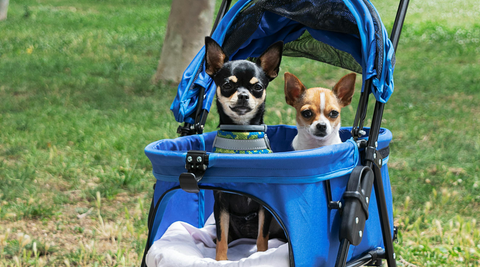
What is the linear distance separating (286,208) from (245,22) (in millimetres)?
1369

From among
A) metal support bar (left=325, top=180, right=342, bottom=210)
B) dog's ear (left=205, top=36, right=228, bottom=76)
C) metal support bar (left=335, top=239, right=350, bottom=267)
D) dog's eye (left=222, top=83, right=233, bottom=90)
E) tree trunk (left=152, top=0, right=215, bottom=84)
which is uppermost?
tree trunk (left=152, top=0, right=215, bottom=84)

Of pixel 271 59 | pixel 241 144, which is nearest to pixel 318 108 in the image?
pixel 271 59

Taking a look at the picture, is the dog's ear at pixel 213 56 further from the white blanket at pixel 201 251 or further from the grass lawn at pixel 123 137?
the grass lawn at pixel 123 137

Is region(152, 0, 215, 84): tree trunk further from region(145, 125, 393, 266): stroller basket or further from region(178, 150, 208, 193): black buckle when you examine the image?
region(178, 150, 208, 193): black buckle

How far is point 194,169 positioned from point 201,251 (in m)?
0.63

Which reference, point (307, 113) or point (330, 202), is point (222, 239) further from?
point (307, 113)

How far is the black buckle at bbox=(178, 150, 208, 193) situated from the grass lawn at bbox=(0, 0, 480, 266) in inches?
55.5

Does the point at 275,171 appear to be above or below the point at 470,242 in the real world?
above

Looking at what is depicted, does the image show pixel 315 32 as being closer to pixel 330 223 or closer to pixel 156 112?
pixel 330 223

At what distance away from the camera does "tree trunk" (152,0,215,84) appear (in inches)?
286

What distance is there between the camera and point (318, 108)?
2656 mm

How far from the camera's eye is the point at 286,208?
211 cm

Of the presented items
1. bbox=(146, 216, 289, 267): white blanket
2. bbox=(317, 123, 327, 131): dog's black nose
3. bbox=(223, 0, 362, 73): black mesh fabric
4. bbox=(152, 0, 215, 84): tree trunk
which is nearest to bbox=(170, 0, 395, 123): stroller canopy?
bbox=(223, 0, 362, 73): black mesh fabric

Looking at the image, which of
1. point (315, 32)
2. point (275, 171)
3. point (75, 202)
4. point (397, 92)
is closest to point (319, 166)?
point (275, 171)
